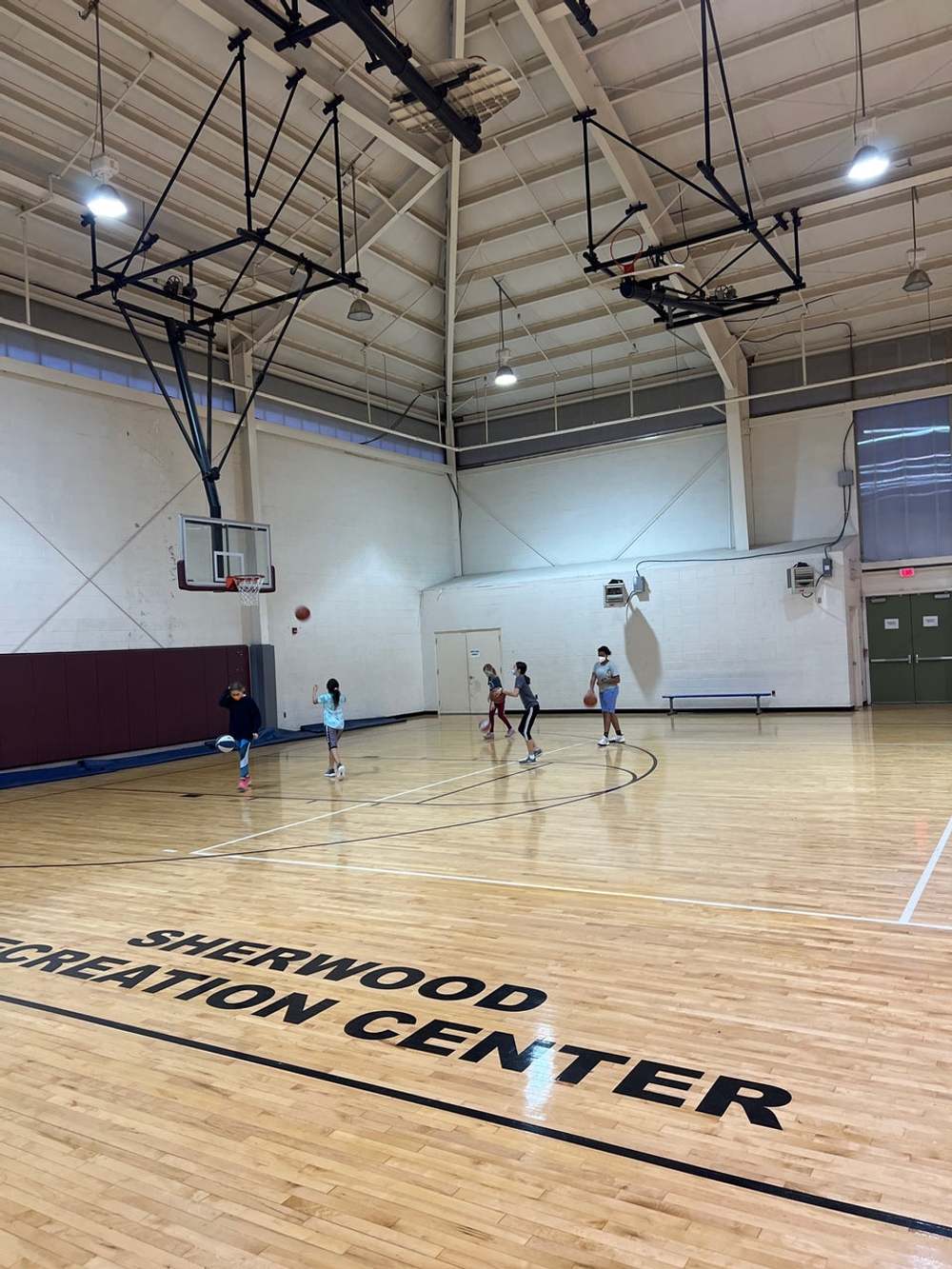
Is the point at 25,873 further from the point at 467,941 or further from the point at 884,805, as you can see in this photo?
the point at 884,805

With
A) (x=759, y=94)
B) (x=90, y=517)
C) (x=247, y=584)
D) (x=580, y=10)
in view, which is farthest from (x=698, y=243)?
(x=90, y=517)

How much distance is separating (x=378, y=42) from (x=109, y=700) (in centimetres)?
1159

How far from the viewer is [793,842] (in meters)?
7.58

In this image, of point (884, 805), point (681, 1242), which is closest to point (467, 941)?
point (681, 1242)

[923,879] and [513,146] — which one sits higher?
[513,146]

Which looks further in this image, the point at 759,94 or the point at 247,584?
the point at 247,584

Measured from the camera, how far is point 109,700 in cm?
1580

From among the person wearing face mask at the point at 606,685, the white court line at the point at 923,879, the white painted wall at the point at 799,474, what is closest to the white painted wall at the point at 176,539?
the person wearing face mask at the point at 606,685

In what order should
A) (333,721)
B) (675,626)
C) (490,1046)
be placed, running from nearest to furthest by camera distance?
(490,1046) → (333,721) → (675,626)

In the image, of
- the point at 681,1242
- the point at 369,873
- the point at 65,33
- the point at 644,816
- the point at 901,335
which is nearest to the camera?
the point at 681,1242

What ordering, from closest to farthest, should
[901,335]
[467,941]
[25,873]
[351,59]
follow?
[467,941], [25,873], [351,59], [901,335]

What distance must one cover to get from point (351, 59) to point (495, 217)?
4900 millimetres

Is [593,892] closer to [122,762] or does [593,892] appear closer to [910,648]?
[122,762]

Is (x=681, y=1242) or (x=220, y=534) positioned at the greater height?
(x=220, y=534)
